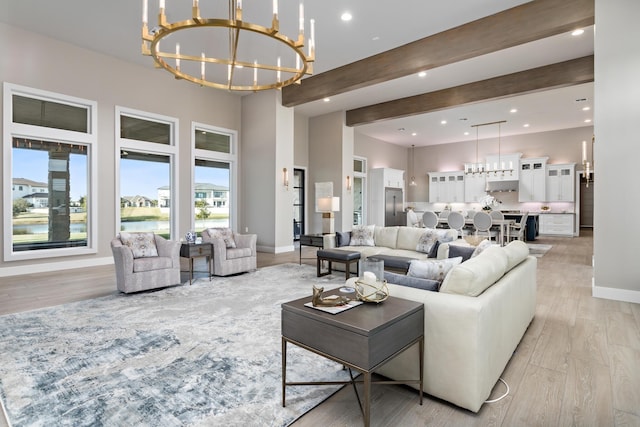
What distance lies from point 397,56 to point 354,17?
128cm

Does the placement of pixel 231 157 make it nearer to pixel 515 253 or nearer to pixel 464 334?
pixel 515 253

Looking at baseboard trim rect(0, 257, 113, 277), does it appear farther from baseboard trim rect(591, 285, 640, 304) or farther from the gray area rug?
baseboard trim rect(591, 285, 640, 304)

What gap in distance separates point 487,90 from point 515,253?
540 cm

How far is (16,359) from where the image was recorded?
260cm

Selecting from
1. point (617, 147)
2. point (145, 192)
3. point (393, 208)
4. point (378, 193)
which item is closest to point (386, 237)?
point (617, 147)

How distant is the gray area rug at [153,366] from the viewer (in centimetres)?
194

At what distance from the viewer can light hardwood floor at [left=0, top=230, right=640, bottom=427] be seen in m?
1.92

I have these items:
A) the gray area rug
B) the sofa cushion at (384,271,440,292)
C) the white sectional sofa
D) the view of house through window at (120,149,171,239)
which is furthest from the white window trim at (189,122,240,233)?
the white sectional sofa

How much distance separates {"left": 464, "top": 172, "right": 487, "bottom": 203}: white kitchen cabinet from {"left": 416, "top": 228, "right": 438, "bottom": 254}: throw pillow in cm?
858

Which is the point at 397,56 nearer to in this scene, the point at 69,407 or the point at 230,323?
the point at 230,323

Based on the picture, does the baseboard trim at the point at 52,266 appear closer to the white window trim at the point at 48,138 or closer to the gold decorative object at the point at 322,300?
the white window trim at the point at 48,138

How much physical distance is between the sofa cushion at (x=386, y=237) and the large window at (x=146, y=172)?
4.42 m

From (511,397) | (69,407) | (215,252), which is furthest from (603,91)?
(69,407)

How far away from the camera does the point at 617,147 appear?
13.7 ft
